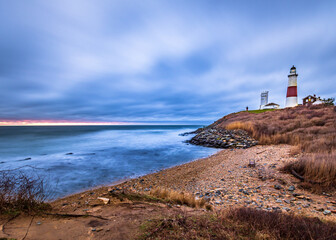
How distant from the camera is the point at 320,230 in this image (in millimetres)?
1900

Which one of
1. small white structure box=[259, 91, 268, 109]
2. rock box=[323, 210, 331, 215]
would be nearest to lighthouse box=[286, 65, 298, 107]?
small white structure box=[259, 91, 268, 109]

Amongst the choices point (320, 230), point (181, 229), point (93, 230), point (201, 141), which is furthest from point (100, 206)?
point (201, 141)

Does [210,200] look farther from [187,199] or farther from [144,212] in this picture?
[144,212]

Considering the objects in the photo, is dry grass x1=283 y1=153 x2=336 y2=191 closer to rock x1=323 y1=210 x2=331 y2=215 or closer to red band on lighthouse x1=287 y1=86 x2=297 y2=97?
rock x1=323 y1=210 x2=331 y2=215

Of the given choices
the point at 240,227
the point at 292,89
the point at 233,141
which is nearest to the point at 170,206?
the point at 240,227

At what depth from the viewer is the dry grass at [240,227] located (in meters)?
1.90

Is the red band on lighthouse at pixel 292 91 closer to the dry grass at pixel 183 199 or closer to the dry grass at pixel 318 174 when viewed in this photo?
the dry grass at pixel 318 174

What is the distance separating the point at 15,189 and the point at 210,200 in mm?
5167

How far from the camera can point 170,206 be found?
3.36 metres

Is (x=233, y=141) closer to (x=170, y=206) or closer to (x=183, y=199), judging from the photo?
(x=183, y=199)

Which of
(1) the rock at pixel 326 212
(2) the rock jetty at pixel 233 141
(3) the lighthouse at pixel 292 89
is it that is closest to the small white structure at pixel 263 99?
(3) the lighthouse at pixel 292 89

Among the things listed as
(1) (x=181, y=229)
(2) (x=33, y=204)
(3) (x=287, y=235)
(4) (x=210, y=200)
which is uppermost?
(3) (x=287, y=235)

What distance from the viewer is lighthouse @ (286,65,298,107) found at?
35.4 metres

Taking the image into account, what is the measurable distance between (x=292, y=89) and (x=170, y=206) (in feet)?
155
